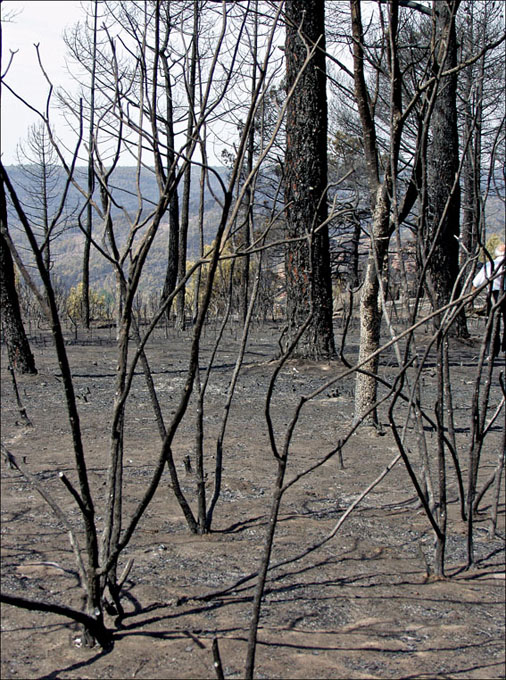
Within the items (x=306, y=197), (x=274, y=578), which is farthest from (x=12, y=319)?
(x=274, y=578)

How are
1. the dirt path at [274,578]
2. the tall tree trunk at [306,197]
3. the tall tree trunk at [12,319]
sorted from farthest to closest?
the tall tree trunk at [306,197], the tall tree trunk at [12,319], the dirt path at [274,578]

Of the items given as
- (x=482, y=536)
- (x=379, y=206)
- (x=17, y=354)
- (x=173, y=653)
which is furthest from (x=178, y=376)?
(x=173, y=653)

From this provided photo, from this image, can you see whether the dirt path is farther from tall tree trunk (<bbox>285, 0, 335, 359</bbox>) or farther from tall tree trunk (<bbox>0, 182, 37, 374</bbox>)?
tall tree trunk (<bbox>285, 0, 335, 359</bbox>)

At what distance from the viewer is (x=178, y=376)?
251 inches

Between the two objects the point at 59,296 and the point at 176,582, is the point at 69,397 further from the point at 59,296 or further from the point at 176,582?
the point at 59,296

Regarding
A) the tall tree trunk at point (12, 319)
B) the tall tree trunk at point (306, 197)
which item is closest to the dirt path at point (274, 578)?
the tall tree trunk at point (12, 319)

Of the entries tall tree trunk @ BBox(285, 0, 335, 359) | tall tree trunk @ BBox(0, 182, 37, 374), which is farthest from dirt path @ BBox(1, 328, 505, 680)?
tall tree trunk @ BBox(285, 0, 335, 359)

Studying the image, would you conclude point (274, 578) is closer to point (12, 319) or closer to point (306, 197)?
point (12, 319)

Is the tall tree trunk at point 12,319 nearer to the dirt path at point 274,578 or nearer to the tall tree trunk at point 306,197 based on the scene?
the dirt path at point 274,578

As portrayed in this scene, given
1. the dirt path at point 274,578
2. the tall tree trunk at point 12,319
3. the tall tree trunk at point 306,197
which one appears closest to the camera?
the dirt path at point 274,578

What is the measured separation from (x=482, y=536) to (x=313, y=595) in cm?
87

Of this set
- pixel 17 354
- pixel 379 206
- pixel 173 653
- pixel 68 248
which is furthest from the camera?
pixel 68 248

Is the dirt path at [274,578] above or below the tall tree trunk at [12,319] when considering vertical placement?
below

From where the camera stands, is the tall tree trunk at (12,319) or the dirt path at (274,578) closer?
the dirt path at (274,578)
